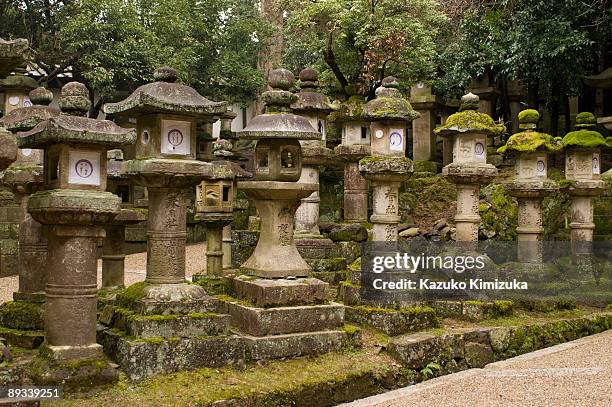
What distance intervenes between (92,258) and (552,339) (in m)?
6.79

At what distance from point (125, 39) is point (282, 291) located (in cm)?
1503

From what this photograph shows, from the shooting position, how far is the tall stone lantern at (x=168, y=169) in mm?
7133

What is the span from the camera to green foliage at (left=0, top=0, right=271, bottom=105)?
19844mm

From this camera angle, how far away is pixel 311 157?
11789mm

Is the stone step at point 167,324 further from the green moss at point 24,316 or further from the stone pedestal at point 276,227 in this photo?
the stone pedestal at point 276,227

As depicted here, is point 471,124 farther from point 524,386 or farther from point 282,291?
point 524,386

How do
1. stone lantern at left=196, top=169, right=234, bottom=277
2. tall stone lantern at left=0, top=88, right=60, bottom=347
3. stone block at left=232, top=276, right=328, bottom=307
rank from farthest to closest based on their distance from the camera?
stone lantern at left=196, top=169, right=234, bottom=277
stone block at left=232, top=276, right=328, bottom=307
tall stone lantern at left=0, top=88, right=60, bottom=347

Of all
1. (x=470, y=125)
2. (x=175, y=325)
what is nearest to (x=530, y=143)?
(x=470, y=125)

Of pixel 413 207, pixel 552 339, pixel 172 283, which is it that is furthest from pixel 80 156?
pixel 413 207

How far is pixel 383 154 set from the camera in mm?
9992

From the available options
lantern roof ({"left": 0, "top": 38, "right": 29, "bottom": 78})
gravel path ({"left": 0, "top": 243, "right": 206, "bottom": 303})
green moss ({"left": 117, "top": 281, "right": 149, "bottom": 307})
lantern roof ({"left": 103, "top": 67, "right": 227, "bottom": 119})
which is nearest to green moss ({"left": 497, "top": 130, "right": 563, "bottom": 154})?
lantern roof ({"left": 103, "top": 67, "right": 227, "bottom": 119})

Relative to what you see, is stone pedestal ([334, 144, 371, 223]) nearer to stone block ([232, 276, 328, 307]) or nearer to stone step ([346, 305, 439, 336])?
stone step ([346, 305, 439, 336])

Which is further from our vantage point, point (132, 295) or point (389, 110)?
point (389, 110)

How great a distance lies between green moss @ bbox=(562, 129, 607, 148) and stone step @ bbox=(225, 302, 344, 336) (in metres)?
6.76
